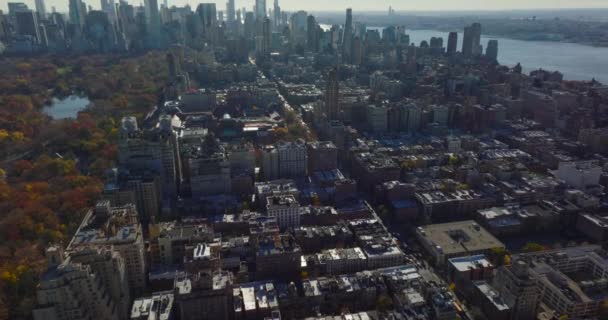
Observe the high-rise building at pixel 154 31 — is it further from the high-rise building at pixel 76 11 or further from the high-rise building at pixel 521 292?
the high-rise building at pixel 521 292

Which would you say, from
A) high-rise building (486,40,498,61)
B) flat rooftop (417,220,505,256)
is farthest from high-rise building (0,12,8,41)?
flat rooftop (417,220,505,256)

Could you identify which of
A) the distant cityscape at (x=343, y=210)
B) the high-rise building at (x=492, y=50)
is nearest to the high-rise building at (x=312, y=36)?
the high-rise building at (x=492, y=50)

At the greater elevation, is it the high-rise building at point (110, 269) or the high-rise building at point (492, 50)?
the high-rise building at point (492, 50)

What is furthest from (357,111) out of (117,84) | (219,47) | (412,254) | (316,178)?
(219,47)

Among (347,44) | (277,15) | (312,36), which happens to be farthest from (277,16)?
(347,44)

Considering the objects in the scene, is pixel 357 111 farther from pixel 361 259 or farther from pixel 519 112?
pixel 361 259

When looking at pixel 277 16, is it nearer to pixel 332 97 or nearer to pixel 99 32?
pixel 99 32
